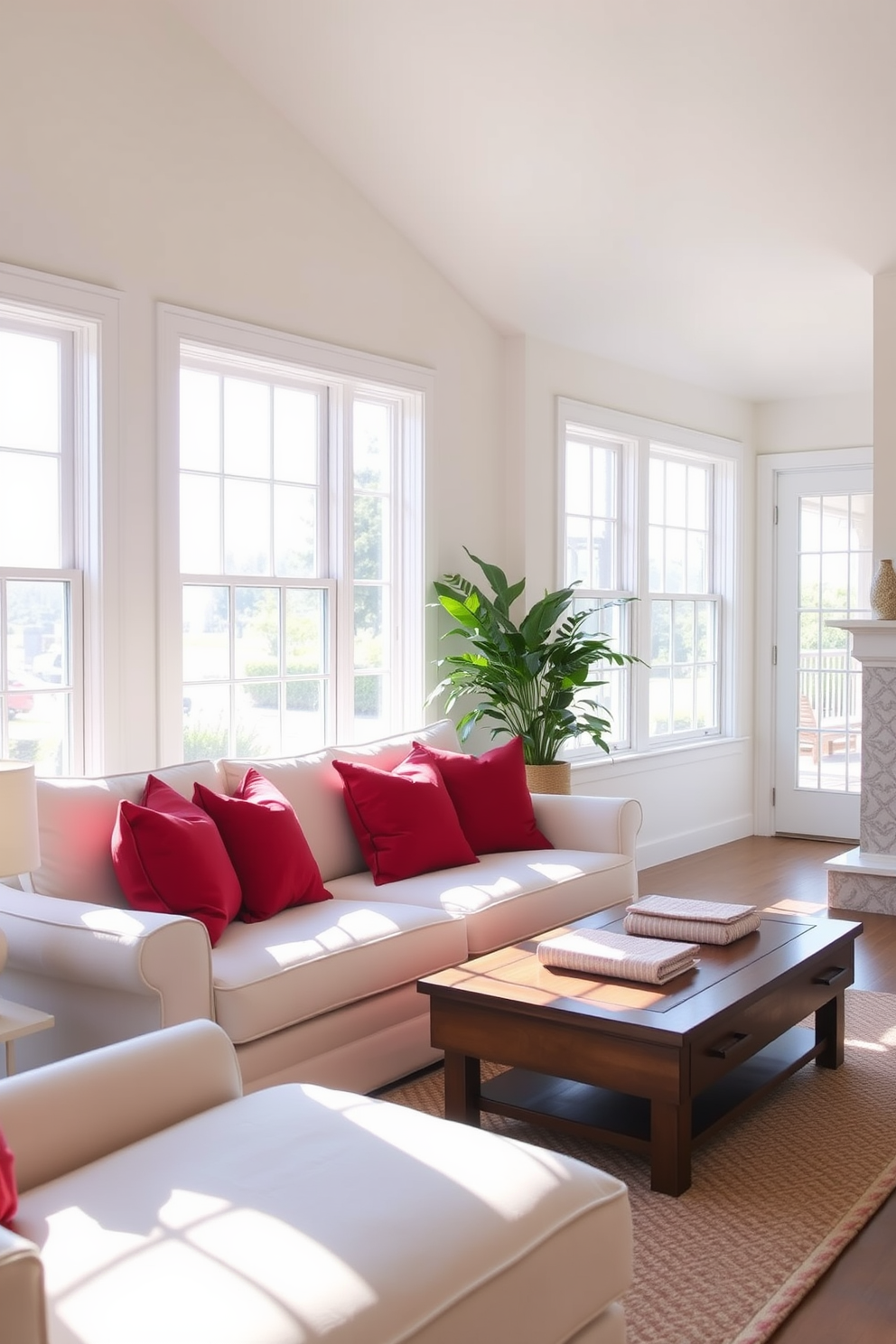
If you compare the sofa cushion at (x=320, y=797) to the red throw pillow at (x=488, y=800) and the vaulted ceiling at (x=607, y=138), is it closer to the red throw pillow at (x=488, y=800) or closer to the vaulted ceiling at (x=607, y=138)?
the red throw pillow at (x=488, y=800)

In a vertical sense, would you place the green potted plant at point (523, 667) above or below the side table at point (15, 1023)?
above

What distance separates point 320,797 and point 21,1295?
2.66m

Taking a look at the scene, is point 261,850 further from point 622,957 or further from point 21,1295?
point 21,1295

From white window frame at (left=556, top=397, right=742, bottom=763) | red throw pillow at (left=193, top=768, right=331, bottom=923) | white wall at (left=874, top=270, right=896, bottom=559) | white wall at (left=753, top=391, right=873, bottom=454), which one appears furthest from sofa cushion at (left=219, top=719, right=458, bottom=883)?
white wall at (left=753, top=391, right=873, bottom=454)

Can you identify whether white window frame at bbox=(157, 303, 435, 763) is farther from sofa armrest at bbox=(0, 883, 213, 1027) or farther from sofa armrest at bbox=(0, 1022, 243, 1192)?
sofa armrest at bbox=(0, 1022, 243, 1192)

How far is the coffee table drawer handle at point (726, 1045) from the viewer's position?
2.67 meters

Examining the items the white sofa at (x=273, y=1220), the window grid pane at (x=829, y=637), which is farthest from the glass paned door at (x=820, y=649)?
the white sofa at (x=273, y=1220)

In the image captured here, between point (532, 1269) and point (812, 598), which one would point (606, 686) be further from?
point (532, 1269)

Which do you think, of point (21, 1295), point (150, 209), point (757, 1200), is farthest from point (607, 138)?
point (21, 1295)

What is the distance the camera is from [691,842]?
6.64 m

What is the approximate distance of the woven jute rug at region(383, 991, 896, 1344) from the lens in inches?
88.0

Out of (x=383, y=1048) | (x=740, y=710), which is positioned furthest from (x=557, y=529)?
(x=383, y=1048)

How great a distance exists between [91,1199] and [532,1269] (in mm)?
618

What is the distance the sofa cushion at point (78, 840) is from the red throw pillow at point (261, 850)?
281 millimetres
